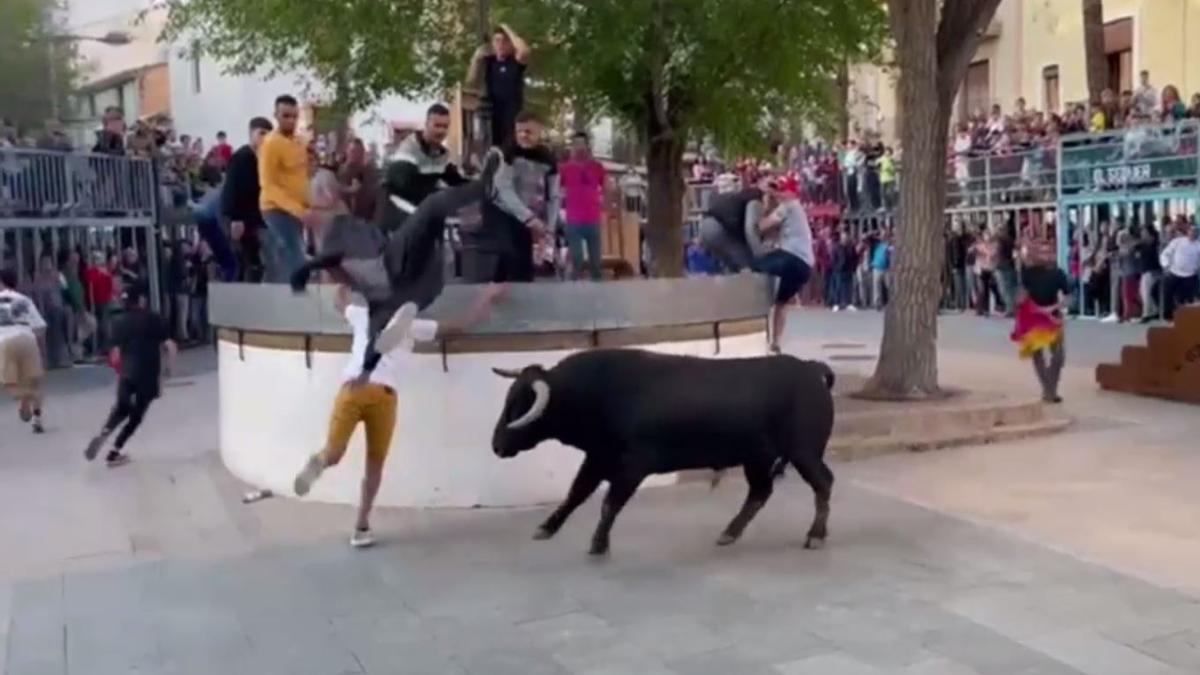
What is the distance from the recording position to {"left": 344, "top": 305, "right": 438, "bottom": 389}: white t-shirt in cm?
848

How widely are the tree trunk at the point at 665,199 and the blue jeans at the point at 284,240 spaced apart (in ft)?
19.3

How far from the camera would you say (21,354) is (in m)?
14.7

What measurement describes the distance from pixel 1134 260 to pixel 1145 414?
10.8 meters

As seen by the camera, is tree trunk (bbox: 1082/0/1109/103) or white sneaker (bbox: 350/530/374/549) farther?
tree trunk (bbox: 1082/0/1109/103)

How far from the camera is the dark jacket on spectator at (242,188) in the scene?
12.3 meters

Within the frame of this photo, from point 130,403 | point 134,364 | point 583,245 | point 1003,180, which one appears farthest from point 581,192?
point 1003,180

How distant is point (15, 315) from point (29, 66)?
3180cm

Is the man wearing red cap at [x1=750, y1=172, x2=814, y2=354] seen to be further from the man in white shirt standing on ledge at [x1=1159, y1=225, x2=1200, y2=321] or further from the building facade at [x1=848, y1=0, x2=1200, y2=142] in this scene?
the building facade at [x1=848, y1=0, x2=1200, y2=142]

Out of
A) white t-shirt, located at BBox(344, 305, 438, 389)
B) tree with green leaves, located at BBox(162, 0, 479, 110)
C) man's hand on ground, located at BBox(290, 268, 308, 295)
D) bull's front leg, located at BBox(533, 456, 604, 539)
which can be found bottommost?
bull's front leg, located at BBox(533, 456, 604, 539)

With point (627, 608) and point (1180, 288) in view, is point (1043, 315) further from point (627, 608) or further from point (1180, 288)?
point (1180, 288)

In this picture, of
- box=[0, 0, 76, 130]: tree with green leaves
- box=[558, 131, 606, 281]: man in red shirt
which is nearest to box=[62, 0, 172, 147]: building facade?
box=[0, 0, 76, 130]: tree with green leaves

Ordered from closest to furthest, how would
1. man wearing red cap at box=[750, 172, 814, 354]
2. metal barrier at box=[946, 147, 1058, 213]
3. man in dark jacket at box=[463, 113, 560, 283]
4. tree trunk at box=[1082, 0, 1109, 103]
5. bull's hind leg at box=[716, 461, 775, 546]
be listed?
1. bull's hind leg at box=[716, 461, 775, 546]
2. man in dark jacket at box=[463, 113, 560, 283]
3. man wearing red cap at box=[750, 172, 814, 354]
4. metal barrier at box=[946, 147, 1058, 213]
5. tree trunk at box=[1082, 0, 1109, 103]

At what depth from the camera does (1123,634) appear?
6.53 meters

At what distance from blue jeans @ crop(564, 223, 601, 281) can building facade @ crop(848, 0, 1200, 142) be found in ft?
49.3
